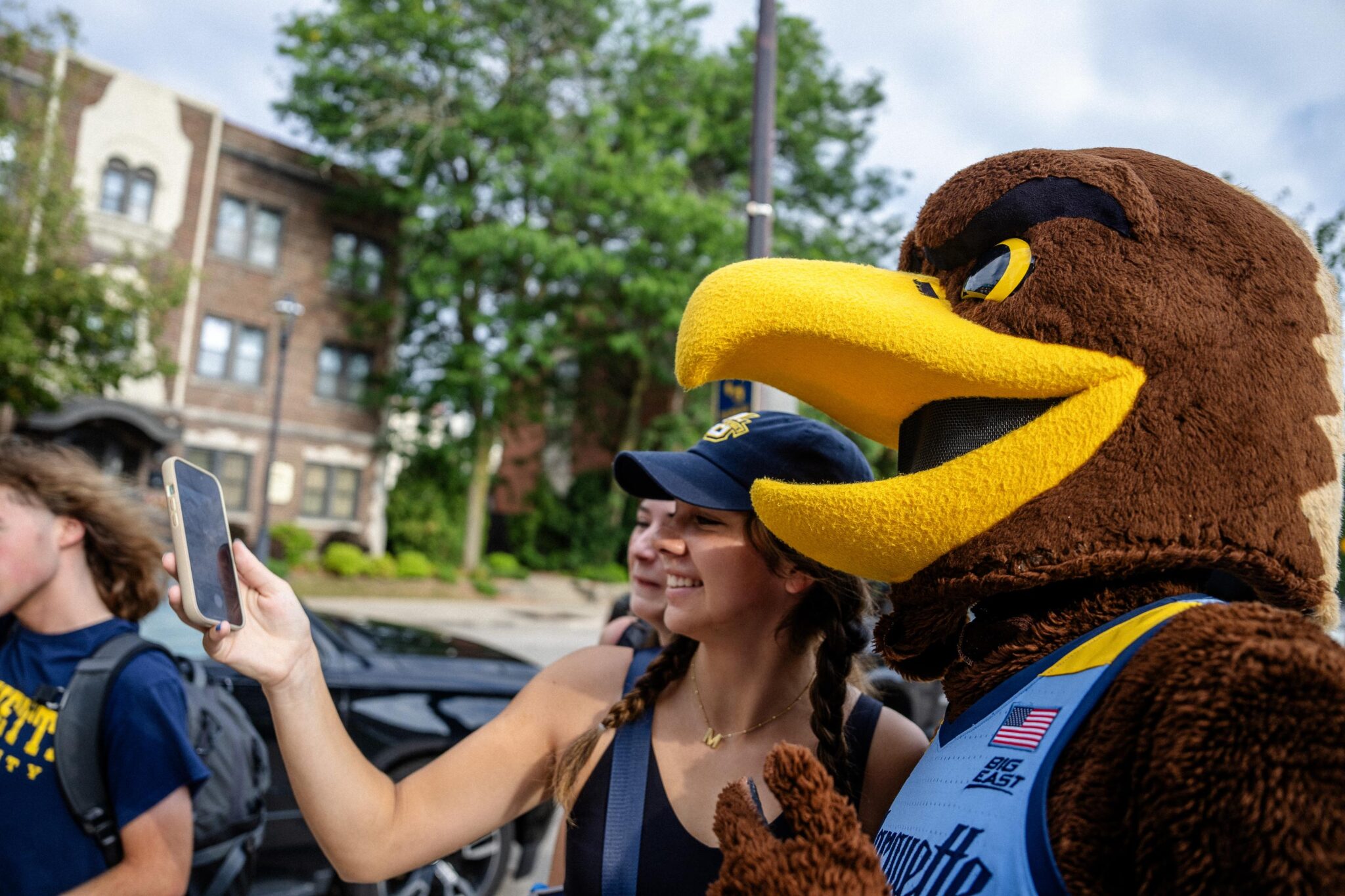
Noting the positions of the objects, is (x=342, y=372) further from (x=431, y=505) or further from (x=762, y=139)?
(x=762, y=139)

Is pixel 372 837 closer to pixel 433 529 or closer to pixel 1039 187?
pixel 1039 187

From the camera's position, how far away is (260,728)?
4375mm

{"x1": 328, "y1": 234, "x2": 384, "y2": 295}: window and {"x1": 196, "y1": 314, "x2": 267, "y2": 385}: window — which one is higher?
{"x1": 328, "y1": 234, "x2": 384, "y2": 295}: window

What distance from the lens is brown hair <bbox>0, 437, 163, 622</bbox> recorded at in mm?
2441

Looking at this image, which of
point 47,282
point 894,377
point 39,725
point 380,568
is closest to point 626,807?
point 894,377

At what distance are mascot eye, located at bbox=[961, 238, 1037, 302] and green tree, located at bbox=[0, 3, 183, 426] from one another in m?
14.3

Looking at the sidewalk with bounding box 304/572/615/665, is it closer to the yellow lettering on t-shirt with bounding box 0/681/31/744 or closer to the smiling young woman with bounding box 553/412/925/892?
the yellow lettering on t-shirt with bounding box 0/681/31/744

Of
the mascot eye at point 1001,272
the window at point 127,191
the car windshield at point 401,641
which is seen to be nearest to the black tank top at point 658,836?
the mascot eye at point 1001,272

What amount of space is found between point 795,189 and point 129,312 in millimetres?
16421

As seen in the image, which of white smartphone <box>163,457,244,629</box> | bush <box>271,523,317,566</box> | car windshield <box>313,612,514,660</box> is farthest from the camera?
bush <box>271,523,317,566</box>

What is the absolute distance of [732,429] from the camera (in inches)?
81.1

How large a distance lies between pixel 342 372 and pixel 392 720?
64.9 feet

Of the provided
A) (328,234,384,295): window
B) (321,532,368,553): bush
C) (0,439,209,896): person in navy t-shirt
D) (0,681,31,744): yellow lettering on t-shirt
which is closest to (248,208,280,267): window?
(328,234,384,295): window

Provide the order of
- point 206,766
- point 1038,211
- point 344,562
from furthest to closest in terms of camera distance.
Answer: point 344,562, point 206,766, point 1038,211
